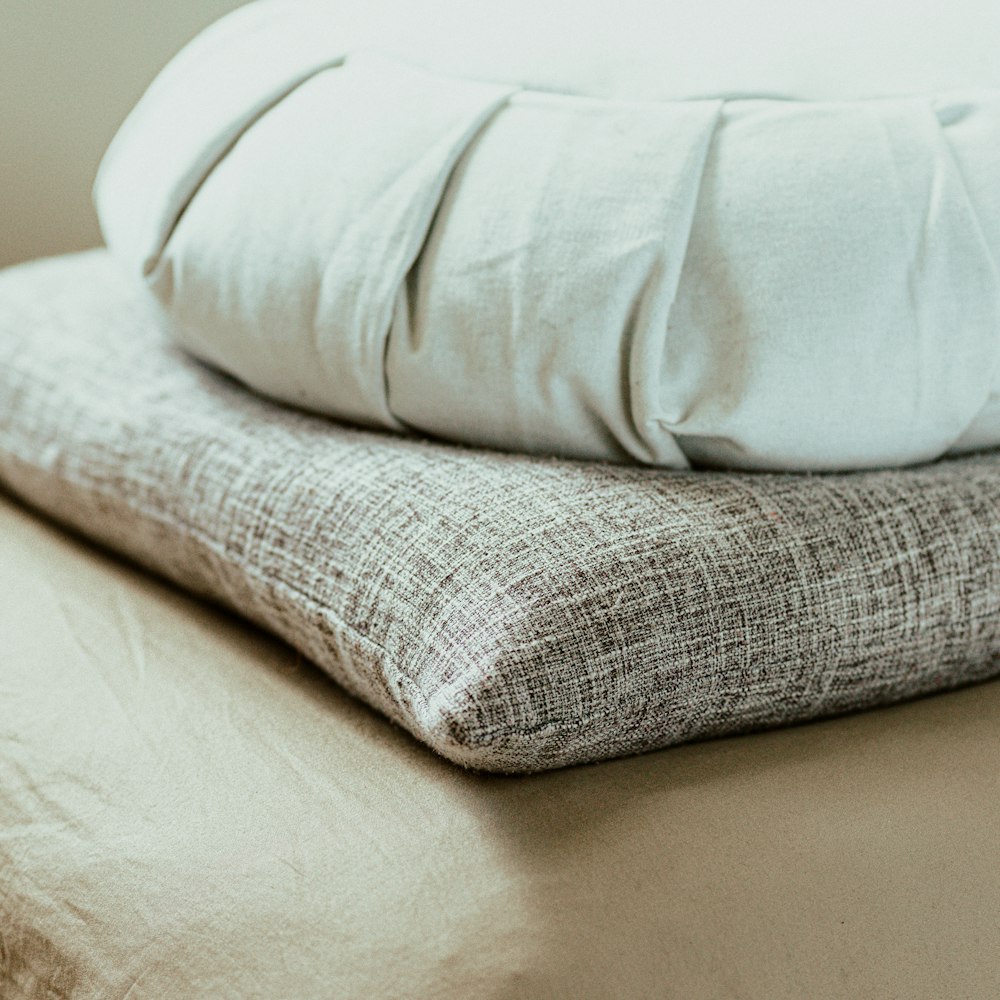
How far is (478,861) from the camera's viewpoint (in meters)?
0.40

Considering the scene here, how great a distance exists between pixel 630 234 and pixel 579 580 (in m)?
0.14

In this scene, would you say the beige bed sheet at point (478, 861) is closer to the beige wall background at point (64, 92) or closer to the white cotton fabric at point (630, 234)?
the white cotton fabric at point (630, 234)

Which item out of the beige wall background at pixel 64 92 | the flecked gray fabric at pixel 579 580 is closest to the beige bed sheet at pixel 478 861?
the flecked gray fabric at pixel 579 580

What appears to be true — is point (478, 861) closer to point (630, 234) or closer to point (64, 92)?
point (630, 234)

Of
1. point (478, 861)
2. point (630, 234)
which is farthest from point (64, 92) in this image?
point (478, 861)

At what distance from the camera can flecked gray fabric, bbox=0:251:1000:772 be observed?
41 centimetres

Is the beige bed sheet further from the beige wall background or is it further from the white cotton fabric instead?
the beige wall background

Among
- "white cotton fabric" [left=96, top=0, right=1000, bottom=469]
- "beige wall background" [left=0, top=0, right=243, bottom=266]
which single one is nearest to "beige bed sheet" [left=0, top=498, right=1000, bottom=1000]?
"white cotton fabric" [left=96, top=0, right=1000, bottom=469]

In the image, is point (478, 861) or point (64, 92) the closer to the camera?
point (478, 861)

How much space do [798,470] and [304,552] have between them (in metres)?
0.21

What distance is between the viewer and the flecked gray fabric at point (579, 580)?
1.34ft

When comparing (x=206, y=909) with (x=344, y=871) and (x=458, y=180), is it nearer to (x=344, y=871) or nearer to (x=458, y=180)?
(x=344, y=871)

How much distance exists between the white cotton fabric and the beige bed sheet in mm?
133

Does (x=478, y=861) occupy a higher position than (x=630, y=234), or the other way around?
(x=630, y=234)
